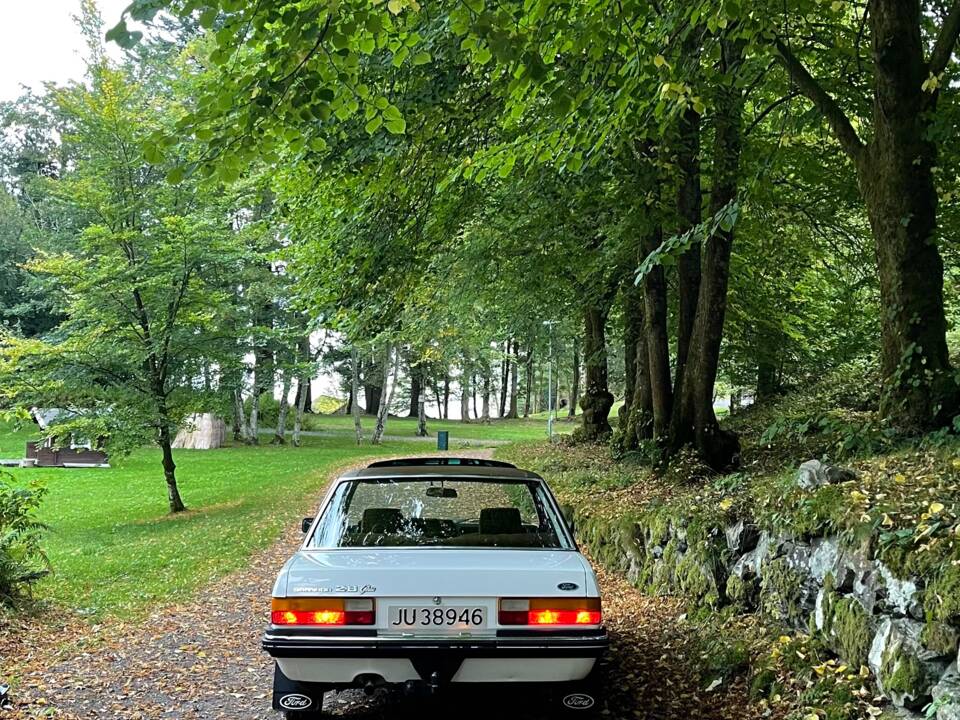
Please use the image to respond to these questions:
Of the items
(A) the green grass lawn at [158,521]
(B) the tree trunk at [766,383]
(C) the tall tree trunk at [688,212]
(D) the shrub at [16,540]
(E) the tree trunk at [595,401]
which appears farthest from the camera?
(E) the tree trunk at [595,401]

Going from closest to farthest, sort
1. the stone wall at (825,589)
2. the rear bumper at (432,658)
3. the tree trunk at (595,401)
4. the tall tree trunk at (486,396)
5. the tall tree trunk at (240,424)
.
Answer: the stone wall at (825,589)
the rear bumper at (432,658)
the tree trunk at (595,401)
the tall tree trunk at (240,424)
the tall tree trunk at (486,396)

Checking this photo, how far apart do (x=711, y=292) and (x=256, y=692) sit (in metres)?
7.54

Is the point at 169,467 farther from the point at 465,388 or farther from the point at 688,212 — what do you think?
the point at 465,388

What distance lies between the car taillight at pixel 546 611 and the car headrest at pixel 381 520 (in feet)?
3.79

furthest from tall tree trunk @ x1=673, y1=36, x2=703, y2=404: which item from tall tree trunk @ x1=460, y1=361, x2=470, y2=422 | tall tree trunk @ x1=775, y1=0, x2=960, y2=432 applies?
tall tree trunk @ x1=460, y1=361, x2=470, y2=422

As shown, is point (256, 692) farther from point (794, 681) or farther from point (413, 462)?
point (794, 681)

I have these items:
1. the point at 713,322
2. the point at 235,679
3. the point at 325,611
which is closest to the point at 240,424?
the point at 713,322

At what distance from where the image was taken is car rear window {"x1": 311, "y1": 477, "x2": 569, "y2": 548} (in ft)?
15.9

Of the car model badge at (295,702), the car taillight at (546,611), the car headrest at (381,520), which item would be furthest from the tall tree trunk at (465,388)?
the car taillight at (546,611)

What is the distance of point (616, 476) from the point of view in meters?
12.6

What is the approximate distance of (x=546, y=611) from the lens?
409cm

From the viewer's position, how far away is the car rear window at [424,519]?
4855 millimetres

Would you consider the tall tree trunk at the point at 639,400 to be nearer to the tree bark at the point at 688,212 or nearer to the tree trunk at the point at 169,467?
the tree bark at the point at 688,212

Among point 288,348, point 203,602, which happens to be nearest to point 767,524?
point 203,602
